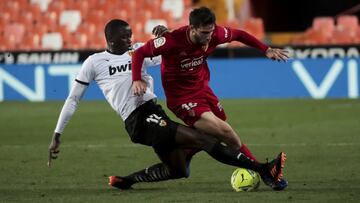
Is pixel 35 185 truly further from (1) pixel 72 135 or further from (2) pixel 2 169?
(1) pixel 72 135

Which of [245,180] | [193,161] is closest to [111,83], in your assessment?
[245,180]

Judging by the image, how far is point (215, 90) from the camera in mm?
18453

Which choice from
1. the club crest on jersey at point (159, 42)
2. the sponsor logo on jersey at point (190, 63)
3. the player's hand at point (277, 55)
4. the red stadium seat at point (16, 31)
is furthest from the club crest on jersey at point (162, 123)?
the red stadium seat at point (16, 31)

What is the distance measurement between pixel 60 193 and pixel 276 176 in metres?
1.88

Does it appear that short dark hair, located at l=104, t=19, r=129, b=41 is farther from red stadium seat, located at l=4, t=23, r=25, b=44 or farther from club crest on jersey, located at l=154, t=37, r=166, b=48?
red stadium seat, located at l=4, t=23, r=25, b=44

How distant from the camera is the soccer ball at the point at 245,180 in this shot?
7879 millimetres

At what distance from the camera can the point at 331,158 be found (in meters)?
10.1

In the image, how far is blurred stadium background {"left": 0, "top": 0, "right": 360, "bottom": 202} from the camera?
8383mm

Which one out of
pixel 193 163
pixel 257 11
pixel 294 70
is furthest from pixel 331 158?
pixel 257 11

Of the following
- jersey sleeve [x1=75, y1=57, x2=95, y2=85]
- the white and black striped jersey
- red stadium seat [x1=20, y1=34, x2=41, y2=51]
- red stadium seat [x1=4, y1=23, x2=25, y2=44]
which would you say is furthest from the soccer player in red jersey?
red stadium seat [x1=4, y1=23, x2=25, y2=44]

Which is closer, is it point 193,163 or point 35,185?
point 35,185

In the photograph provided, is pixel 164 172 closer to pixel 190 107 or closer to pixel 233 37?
pixel 190 107

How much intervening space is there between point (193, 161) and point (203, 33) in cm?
297

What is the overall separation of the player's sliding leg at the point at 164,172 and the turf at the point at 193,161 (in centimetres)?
10
